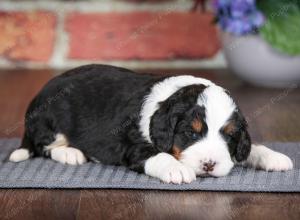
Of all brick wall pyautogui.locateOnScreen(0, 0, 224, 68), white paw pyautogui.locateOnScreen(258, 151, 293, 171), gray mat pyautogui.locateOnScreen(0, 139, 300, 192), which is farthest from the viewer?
brick wall pyautogui.locateOnScreen(0, 0, 224, 68)

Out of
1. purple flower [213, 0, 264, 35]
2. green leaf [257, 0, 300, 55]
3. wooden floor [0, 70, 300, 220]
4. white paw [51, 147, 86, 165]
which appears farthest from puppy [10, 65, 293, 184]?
green leaf [257, 0, 300, 55]

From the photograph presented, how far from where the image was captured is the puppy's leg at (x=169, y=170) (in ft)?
10.2

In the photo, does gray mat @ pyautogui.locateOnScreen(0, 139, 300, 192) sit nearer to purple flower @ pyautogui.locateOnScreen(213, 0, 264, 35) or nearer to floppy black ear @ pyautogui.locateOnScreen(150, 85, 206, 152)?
floppy black ear @ pyautogui.locateOnScreen(150, 85, 206, 152)

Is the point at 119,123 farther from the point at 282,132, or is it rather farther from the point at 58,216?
the point at 282,132

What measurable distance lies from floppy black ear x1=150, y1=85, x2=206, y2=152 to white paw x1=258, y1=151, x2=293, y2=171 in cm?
42

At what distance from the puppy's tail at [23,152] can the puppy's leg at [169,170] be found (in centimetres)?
67

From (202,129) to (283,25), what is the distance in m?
1.93

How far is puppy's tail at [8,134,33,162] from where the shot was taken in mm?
3560

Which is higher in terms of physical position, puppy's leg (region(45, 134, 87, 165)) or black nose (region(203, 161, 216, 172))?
black nose (region(203, 161, 216, 172))

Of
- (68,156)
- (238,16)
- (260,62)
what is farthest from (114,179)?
(260,62)

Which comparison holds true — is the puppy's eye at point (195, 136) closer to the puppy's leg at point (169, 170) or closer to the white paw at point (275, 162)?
the puppy's leg at point (169, 170)

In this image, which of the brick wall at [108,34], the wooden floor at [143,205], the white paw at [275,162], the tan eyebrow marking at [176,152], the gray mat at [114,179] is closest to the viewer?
the wooden floor at [143,205]

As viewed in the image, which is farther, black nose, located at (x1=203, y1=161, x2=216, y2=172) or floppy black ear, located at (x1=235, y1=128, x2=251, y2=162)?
floppy black ear, located at (x1=235, y1=128, x2=251, y2=162)

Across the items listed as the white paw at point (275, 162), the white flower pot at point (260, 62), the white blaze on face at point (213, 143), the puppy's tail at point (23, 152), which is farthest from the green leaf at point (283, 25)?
the puppy's tail at point (23, 152)
